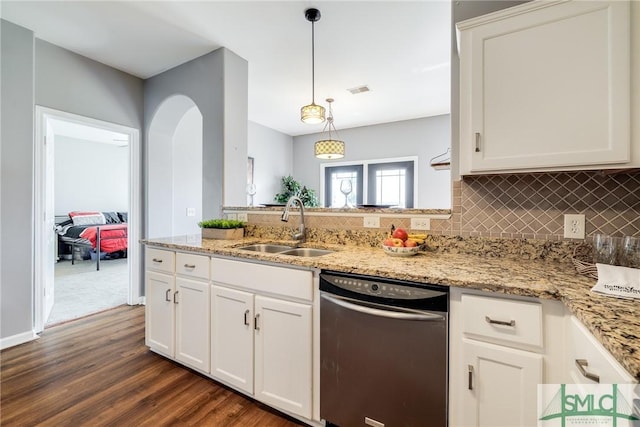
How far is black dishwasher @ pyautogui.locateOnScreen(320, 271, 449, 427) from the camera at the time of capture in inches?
46.2

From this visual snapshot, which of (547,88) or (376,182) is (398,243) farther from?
(376,182)

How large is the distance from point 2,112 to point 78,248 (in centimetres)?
455

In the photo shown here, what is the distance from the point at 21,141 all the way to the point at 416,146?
5209 millimetres

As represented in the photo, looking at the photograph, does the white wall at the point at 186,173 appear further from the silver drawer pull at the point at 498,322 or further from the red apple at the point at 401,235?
the silver drawer pull at the point at 498,322

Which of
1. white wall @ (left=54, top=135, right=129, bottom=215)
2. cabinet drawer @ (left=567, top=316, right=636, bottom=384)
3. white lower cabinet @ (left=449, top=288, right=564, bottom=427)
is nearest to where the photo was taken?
cabinet drawer @ (left=567, top=316, right=636, bottom=384)

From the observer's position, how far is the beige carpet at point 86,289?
3.16m

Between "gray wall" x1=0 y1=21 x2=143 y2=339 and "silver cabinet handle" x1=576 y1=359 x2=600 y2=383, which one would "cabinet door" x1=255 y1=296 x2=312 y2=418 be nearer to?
"silver cabinet handle" x1=576 y1=359 x2=600 y2=383

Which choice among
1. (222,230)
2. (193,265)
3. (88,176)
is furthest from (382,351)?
(88,176)

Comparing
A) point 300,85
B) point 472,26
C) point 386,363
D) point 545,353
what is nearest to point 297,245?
point 386,363

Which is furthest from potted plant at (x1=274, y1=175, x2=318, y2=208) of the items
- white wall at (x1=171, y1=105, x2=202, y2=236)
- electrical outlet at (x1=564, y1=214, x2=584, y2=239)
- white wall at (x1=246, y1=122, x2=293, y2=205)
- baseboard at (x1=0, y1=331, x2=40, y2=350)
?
electrical outlet at (x1=564, y1=214, x2=584, y2=239)

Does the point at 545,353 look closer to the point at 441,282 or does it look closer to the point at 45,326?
the point at 441,282

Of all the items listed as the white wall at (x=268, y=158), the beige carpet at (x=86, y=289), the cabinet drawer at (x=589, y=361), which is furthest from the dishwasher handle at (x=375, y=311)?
the white wall at (x=268, y=158)

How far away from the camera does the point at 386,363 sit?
1.26 meters

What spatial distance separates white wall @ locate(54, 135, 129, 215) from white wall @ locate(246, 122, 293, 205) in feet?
10.2
